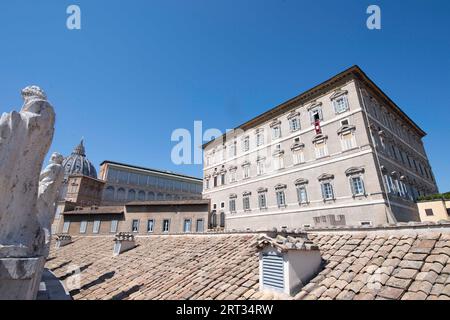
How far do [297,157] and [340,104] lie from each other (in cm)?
671

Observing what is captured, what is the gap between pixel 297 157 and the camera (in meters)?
24.0

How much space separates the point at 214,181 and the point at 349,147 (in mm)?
19138

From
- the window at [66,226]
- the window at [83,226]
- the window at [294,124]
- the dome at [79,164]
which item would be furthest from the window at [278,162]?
the dome at [79,164]

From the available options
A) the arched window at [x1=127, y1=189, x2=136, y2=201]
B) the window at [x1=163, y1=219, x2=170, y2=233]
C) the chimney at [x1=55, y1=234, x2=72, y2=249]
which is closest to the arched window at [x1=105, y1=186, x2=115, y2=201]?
the arched window at [x1=127, y1=189, x2=136, y2=201]

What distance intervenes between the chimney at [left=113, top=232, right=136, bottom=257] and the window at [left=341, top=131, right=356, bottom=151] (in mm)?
19092

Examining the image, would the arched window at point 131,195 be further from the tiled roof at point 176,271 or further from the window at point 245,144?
the tiled roof at point 176,271

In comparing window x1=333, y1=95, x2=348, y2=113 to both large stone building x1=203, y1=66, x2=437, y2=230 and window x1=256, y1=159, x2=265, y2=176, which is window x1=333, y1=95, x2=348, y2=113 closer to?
large stone building x1=203, y1=66, x2=437, y2=230

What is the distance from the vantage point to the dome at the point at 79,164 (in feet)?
185

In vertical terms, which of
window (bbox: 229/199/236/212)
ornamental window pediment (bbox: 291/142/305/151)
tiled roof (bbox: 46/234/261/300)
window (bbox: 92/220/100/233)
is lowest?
tiled roof (bbox: 46/234/261/300)

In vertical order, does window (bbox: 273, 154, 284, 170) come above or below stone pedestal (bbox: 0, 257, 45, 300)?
above

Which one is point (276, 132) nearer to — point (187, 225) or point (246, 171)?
point (246, 171)

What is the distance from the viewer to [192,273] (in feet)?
22.3

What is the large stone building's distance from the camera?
18.9 metres

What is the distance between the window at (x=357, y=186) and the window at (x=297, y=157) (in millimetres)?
5421
